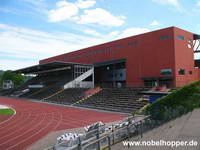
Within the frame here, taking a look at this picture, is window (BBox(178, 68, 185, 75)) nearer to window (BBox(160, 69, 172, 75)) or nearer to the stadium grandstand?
the stadium grandstand

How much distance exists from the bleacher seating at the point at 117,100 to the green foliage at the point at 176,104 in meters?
13.9

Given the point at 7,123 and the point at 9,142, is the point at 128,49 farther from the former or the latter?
the point at 9,142

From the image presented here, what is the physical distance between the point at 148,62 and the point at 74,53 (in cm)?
2683

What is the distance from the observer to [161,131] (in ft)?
32.0

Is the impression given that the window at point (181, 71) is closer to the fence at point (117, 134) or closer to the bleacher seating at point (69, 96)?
the bleacher seating at point (69, 96)

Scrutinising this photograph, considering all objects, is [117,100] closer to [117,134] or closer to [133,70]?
Result: [133,70]

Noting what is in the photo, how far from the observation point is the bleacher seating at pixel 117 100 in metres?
28.1

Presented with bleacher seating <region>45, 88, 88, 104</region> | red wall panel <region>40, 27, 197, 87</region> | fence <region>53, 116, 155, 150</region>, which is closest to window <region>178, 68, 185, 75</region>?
red wall panel <region>40, 27, 197, 87</region>

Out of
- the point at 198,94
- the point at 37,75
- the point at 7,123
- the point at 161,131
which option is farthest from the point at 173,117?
the point at 37,75

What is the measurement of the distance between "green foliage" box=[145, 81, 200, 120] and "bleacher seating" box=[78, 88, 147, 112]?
45.7 feet

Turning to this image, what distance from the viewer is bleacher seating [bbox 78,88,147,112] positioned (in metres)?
28.1

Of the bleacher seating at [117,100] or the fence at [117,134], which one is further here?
the bleacher seating at [117,100]

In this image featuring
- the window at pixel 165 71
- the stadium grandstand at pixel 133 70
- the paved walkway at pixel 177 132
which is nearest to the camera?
the paved walkway at pixel 177 132

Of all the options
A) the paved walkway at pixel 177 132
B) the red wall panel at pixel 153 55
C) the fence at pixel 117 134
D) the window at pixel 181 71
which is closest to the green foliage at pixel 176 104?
the paved walkway at pixel 177 132
